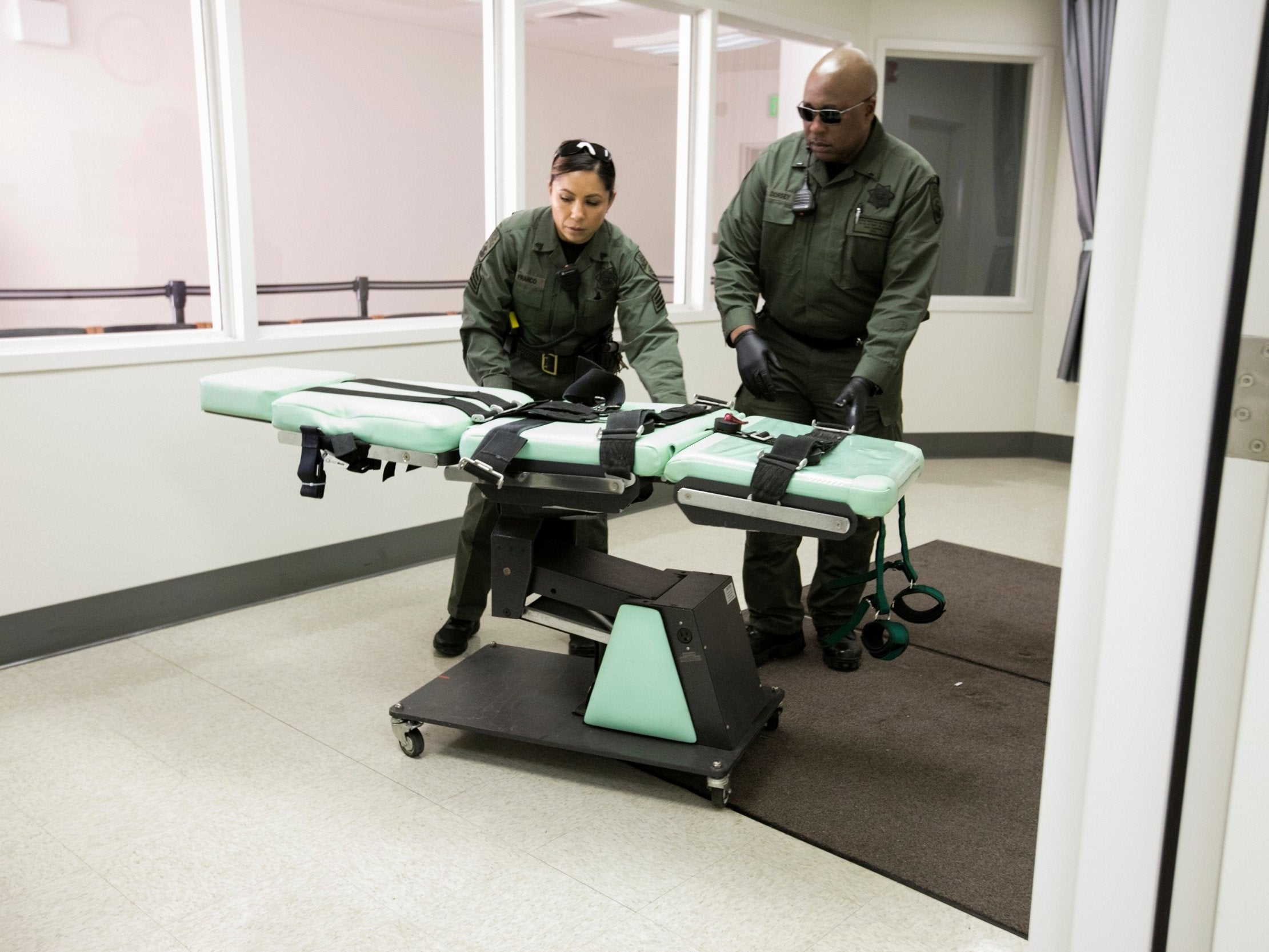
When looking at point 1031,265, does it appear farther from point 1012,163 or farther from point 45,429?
point 45,429

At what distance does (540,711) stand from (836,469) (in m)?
0.93

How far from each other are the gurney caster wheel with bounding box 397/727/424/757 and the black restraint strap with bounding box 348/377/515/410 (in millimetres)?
773

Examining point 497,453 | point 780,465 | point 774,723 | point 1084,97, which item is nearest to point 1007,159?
point 1084,97

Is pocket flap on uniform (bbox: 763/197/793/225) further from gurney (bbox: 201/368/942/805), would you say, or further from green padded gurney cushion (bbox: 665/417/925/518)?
green padded gurney cushion (bbox: 665/417/925/518)

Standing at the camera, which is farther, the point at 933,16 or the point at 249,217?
the point at 933,16

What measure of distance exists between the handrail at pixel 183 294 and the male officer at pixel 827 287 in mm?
346

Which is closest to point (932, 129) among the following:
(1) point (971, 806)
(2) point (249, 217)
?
(2) point (249, 217)

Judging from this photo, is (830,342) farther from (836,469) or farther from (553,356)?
(836,469)

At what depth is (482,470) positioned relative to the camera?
2.09 m

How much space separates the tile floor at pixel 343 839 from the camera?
181cm

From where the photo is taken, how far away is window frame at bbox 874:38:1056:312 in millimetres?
5527

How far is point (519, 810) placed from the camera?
86.7 inches

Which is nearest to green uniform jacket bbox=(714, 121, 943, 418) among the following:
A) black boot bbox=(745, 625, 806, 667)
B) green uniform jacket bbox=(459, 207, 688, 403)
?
green uniform jacket bbox=(459, 207, 688, 403)

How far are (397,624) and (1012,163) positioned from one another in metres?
4.51
